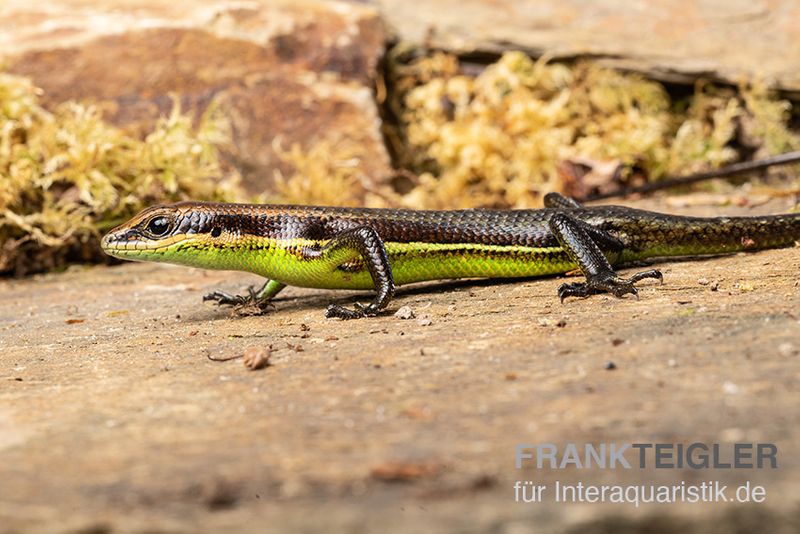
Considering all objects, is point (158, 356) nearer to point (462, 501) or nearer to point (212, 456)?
point (212, 456)

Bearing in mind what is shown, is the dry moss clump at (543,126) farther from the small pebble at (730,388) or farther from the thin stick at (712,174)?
the small pebble at (730,388)

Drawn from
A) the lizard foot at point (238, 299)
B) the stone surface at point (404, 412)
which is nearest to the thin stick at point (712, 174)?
the stone surface at point (404, 412)

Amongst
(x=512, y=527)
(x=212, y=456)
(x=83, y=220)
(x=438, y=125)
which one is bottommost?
(x=512, y=527)

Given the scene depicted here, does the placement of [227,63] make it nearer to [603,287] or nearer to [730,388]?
[603,287]

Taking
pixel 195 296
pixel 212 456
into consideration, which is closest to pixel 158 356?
pixel 212 456

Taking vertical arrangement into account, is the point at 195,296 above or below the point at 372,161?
below

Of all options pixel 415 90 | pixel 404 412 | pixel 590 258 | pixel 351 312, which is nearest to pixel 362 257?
pixel 351 312

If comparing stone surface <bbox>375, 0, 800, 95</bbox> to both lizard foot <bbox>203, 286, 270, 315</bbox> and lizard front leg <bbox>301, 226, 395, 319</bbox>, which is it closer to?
lizard foot <bbox>203, 286, 270, 315</bbox>

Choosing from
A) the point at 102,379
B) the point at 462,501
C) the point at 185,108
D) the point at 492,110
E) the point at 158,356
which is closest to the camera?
the point at 462,501
